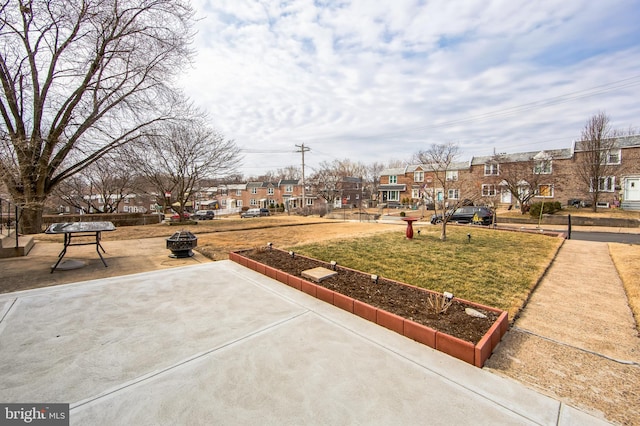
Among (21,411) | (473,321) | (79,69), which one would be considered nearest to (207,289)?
(21,411)

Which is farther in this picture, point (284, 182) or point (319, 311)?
point (284, 182)

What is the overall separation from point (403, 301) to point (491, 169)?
124ft

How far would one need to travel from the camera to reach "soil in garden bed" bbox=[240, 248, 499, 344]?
10.5 feet

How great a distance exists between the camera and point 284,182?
2320 inches

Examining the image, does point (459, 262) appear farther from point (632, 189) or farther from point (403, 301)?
point (632, 189)

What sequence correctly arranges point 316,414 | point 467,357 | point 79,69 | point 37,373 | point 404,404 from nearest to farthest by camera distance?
point 316,414
point 404,404
point 37,373
point 467,357
point 79,69

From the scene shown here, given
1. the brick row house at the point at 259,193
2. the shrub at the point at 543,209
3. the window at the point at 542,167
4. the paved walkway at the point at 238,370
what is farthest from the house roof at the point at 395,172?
the paved walkway at the point at 238,370

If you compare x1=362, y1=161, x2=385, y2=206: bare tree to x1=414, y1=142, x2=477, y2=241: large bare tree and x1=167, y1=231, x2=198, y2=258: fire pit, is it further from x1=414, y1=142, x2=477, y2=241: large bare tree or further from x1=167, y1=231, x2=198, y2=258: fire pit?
x1=167, y1=231, x2=198, y2=258: fire pit

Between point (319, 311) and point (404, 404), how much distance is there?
1.90 meters

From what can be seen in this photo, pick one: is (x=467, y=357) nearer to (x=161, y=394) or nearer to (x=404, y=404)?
(x=404, y=404)

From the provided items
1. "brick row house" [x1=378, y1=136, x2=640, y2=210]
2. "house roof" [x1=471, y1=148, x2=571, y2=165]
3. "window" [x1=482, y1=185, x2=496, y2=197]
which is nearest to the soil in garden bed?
"brick row house" [x1=378, y1=136, x2=640, y2=210]

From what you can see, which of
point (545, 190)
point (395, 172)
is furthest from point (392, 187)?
point (545, 190)

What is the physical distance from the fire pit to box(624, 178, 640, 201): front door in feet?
122

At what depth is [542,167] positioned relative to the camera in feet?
85.6
